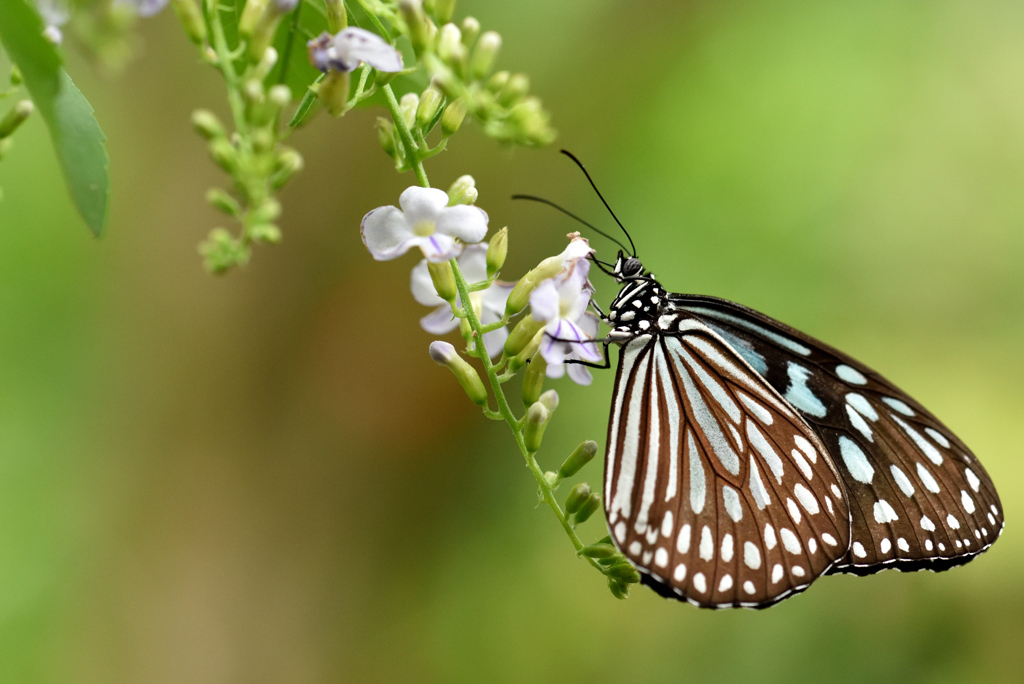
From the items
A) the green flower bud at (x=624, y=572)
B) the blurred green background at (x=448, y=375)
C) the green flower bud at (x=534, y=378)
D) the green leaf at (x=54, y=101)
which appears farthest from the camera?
the blurred green background at (x=448, y=375)

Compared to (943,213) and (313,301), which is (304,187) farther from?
(943,213)

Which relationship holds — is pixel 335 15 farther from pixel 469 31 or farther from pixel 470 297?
pixel 470 297

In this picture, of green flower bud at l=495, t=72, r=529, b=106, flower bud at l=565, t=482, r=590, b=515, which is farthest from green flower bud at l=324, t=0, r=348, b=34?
flower bud at l=565, t=482, r=590, b=515

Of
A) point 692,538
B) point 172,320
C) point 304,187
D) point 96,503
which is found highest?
point 304,187

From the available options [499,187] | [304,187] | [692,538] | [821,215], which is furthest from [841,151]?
[692,538]

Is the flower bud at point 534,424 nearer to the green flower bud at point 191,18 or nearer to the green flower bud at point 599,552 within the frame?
the green flower bud at point 599,552

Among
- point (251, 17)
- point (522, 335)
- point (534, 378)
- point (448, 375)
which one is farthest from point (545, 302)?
point (448, 375)

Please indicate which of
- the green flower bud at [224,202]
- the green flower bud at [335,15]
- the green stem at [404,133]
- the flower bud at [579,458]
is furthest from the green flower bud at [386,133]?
the flower bud at [579,458]

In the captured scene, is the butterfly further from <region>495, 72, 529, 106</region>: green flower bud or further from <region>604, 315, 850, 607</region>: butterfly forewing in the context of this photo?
<region>495, 72, 529, 106</region>: green flower bud
